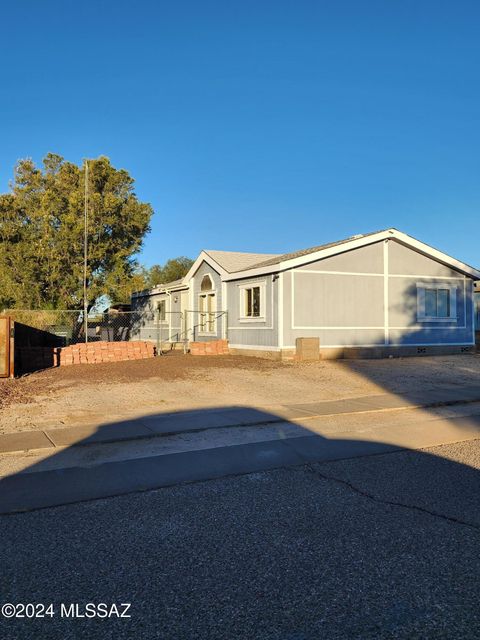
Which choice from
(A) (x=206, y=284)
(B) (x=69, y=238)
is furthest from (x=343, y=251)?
(B) (x=69, y=238)

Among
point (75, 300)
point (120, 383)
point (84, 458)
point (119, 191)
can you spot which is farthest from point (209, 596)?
point (119, 191)

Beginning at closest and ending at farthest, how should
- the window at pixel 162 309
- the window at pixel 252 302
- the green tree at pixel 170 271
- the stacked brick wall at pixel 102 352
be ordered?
the stacked brick wall at pixel 102 352 → the window at pixel 252 302 → the window at pixel 162 309 → the green tree at pixel 170 271

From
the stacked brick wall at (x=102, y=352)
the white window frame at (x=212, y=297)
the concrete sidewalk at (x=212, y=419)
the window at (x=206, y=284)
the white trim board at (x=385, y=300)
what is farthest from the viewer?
the window at (x=206, y=284)

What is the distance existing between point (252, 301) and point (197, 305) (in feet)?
18.2

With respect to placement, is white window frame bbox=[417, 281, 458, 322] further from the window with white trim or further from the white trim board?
the window with white trim

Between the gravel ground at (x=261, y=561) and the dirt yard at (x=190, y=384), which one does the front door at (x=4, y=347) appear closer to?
the dirt yard at (x=190, y=384)

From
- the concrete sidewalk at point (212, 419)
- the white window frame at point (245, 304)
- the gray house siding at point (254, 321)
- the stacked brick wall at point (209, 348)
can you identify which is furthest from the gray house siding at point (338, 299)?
the concrete sidewalk at point (212, 419)

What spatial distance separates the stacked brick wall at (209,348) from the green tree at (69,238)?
309 inches

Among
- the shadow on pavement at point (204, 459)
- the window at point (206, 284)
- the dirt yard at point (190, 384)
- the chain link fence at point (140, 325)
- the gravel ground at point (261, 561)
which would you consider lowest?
the shadow on pavement at point (204, 459)

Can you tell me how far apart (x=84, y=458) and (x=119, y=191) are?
933 inches

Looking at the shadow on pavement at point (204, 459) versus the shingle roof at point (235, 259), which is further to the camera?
the shingle roof at point (235, 259)

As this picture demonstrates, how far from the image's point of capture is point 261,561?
3.72 m

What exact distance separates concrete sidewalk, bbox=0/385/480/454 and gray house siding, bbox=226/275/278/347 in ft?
24.9

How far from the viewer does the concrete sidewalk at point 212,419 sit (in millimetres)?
7609
